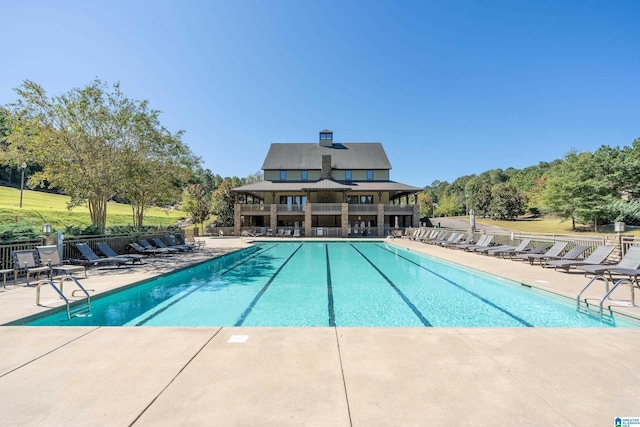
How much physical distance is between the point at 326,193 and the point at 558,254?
1030 inches

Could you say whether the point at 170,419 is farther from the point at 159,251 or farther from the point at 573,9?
the point at 573,9

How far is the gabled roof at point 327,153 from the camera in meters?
38.0

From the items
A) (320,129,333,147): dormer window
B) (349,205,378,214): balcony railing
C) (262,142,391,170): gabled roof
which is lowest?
(349,205,378,214): balcony railing

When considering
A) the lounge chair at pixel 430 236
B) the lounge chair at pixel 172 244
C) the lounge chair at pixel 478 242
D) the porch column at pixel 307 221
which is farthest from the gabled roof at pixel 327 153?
the lounge chair at pixel 172 244

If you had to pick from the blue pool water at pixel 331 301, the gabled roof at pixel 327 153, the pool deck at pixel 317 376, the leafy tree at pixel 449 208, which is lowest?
the blue pool water at pixel 331 301

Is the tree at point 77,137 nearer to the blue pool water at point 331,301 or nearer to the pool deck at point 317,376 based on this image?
the blue pool water at point 331,301

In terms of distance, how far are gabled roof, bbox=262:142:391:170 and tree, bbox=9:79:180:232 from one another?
22985 millimetres

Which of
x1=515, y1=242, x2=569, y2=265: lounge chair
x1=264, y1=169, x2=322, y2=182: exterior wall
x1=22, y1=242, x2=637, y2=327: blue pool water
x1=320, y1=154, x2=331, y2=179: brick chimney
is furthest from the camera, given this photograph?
x1=264, y1=169, x2=322, y2=182: exterior wall

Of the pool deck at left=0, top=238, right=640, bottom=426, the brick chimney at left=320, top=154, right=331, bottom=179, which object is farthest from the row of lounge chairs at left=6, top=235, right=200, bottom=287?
the brick chimney at left=320, top=154, right=331, bottom=179

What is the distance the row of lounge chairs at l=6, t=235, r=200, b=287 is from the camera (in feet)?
30.0

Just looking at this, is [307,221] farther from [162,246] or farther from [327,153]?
[162,246]

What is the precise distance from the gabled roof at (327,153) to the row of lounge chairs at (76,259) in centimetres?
2223

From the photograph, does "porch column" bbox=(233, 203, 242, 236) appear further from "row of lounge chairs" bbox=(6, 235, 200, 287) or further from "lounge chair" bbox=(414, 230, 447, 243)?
"lounge chair" bbox=(414, 230, 447, 243)

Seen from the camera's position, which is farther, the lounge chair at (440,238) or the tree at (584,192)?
the tree at (584,192)
